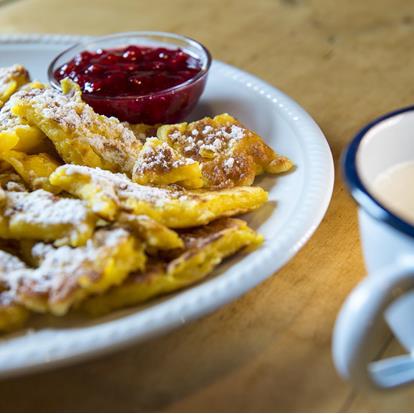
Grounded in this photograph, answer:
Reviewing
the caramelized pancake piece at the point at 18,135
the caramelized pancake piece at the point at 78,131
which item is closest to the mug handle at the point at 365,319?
the caramelized pancake piece at the point at 78,131

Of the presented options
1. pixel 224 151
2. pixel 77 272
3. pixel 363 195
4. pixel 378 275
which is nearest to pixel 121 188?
pixel 77 272

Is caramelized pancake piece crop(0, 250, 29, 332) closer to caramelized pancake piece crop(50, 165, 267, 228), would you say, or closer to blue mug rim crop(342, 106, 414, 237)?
caramelized pancake piece crop(50, 165, 267, 228)

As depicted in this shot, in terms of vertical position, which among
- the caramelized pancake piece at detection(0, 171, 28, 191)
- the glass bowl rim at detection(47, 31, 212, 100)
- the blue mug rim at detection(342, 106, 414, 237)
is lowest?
the glass bowl rim at detection(47, 31, 212, 100)

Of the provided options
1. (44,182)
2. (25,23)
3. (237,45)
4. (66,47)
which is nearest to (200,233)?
(44,182)

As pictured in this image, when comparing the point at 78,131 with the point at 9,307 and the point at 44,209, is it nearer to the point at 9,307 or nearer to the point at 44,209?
the point at 44,209

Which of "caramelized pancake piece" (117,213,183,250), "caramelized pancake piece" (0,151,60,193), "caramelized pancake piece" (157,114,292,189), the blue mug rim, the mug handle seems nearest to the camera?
the mug handle

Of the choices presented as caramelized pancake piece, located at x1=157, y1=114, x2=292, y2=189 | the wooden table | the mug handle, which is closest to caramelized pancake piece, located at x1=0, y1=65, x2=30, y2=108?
caramelized pancake piece, located at x1=157, y1=114, x2=292, y2=189

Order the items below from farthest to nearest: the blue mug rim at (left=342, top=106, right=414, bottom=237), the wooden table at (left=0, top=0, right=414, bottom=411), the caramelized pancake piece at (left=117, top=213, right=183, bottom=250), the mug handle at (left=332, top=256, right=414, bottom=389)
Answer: the caramelized pancake piece at (left=117, top=213, right=183, bottom=250)
the wooden table at (left=0, top=0, right=414, bottom=411)
the blue mug rim at (left=342, top=106, right=414, bottom=237)
the mug handle at (left=332, top=256, right=414, bottom=389)
